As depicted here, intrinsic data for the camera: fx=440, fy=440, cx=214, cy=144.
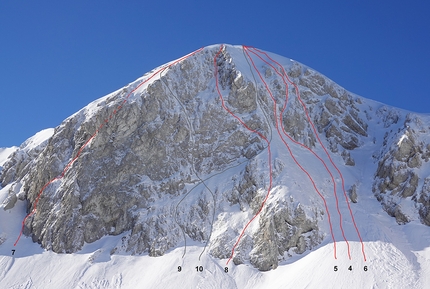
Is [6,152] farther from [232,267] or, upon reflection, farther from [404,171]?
[404,171]

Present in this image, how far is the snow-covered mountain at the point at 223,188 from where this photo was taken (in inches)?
1982

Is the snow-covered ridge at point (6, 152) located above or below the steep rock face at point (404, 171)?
above

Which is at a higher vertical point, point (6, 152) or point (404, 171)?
point (6, 152)


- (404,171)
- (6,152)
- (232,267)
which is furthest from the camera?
(6,152)

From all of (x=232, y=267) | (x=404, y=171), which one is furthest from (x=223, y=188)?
(x=404, y=171)

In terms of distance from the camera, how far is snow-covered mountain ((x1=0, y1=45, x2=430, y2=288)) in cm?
5034

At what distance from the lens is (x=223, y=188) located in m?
58.9

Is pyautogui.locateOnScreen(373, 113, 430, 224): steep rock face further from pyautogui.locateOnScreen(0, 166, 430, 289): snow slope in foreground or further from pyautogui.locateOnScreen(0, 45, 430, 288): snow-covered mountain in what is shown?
pyautogui.locateOnScreen(0, 166, 430, 289): snow slope in foreground

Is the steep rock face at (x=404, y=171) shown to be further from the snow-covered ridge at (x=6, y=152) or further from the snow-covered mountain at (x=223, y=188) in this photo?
the snow-covered ridge at (x=6, y=152)

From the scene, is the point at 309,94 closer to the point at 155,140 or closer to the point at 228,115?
the point at 228,115

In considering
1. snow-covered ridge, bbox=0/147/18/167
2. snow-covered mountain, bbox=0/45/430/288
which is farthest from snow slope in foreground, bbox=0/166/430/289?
snow-covered ridge, bbox=0/147/18/167

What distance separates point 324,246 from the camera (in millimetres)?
49938

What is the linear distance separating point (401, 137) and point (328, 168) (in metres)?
11.1

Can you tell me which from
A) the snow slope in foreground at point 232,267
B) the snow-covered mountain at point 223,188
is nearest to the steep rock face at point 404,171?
the snow-covered mountain at point 223,188
